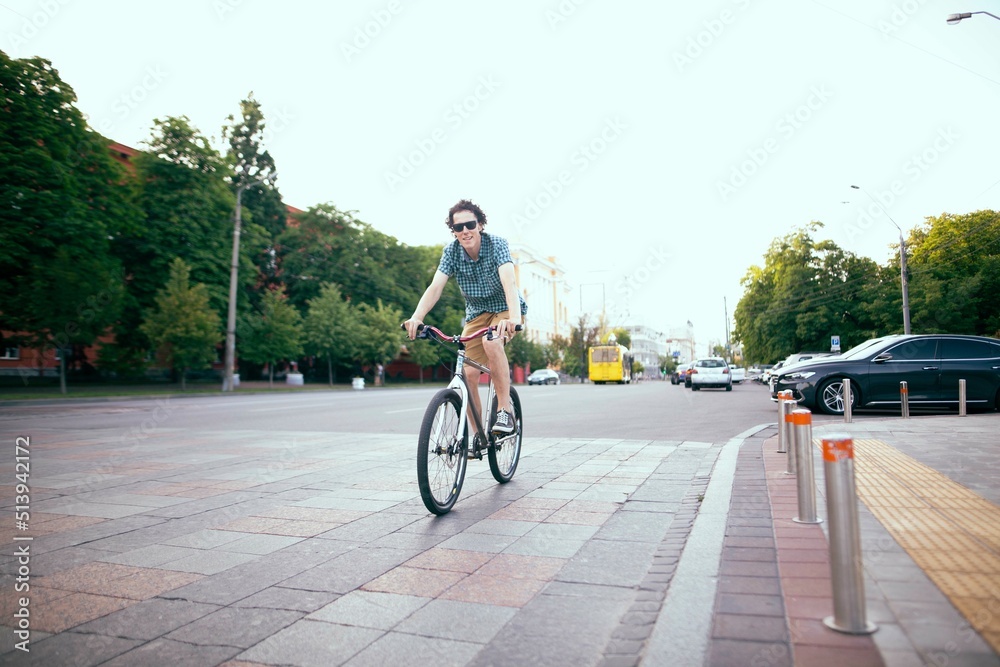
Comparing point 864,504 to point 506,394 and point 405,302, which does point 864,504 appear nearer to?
point 506,394

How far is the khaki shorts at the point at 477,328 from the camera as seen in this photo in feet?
17.4

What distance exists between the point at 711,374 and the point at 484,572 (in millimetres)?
29871

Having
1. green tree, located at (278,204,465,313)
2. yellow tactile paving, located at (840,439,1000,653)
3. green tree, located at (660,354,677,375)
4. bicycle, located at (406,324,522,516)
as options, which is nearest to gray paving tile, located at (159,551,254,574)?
bicycle, located at (406,324,522,516)

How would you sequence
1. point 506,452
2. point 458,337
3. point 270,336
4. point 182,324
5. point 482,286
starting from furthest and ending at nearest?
1. point 270,336
2. point 182,324
3. point 506,452
4. point 482,286
5. point 458,337

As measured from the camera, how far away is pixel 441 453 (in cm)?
466

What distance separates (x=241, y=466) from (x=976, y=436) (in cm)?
821

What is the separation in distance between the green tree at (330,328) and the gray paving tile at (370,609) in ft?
143

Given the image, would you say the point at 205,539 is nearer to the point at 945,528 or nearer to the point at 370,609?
the point at 370,609

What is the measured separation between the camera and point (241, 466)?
710 centimetres

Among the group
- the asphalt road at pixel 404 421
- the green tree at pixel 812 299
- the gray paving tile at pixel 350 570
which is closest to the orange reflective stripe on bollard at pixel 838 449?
the gray paving tile at pixel 350 570

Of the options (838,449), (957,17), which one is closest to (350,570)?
(838,449)

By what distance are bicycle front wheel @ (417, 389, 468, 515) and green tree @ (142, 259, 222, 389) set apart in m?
28.3

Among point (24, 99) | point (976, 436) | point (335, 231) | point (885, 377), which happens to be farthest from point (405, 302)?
point (976, 436)

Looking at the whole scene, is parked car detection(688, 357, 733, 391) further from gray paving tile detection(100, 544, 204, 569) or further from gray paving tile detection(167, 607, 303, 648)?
gray paving tile detection(167, 607, 303, 648)
